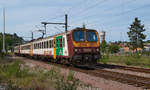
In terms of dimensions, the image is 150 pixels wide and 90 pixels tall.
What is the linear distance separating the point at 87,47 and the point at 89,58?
837 mm

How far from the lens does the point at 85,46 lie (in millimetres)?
13992

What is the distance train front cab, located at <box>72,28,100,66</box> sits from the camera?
535 inches

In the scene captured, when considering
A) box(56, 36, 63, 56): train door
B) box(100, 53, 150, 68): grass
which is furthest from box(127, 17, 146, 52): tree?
box(56, 36, 63, 56): train door

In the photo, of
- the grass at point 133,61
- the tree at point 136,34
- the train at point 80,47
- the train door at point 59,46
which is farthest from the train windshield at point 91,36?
the tree at point 136,34

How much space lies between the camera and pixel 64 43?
48.9 ft

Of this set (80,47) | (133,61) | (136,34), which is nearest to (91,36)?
(80,47)

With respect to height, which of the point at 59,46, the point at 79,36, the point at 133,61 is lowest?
the point at 133,61

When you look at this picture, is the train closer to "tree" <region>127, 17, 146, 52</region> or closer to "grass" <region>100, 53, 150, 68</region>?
"grass" <region>100, 53, 150, 68</region>

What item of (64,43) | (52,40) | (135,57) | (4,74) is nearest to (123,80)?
(4,74)

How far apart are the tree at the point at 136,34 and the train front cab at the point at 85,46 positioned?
53.0m

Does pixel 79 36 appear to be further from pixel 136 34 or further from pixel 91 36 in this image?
pixel 136 34

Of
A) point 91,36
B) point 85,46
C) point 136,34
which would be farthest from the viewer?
point 136,34

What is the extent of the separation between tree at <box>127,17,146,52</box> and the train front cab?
53.0 m

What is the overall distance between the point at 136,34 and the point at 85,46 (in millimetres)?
57608
